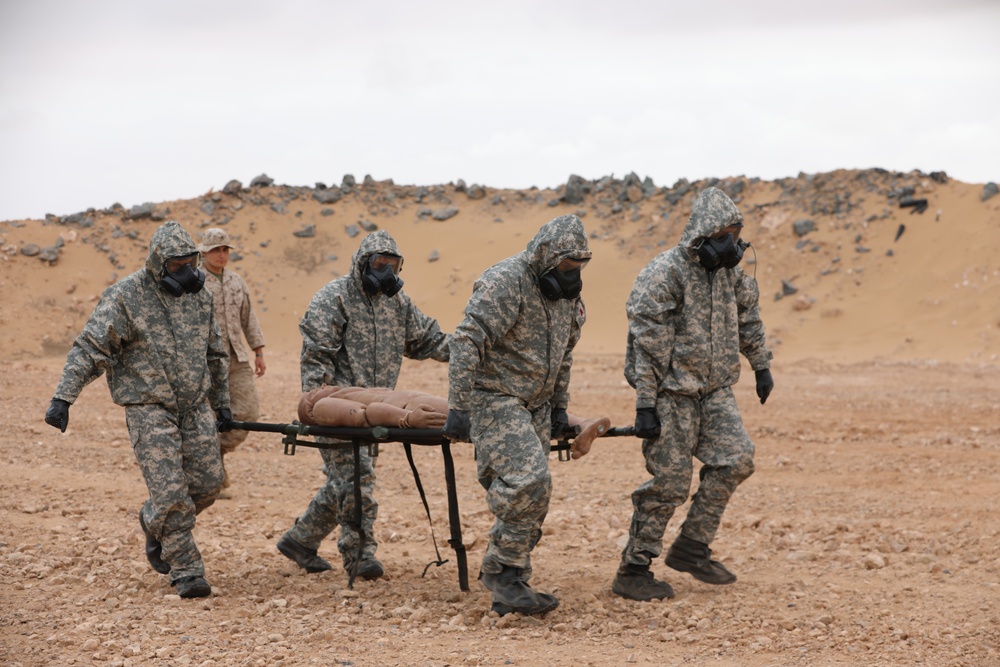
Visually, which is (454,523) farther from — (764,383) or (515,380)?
(764,383)

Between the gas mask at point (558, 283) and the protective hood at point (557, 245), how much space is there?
4 cm

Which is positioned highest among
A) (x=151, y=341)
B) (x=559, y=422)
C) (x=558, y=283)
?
(x=558, y=283)

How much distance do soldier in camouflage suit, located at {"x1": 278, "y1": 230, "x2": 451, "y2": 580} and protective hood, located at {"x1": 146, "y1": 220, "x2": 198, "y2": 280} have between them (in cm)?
84

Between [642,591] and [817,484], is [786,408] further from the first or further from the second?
[642,591]

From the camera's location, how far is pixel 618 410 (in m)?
15.9

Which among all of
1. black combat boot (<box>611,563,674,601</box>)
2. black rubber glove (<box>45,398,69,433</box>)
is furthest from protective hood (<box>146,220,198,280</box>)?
black combat boot (<box>611,563,674,601</box>)

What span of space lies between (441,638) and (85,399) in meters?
11.7

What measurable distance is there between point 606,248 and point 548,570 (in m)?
30.5

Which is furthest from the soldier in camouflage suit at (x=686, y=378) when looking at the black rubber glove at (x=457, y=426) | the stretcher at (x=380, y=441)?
the black rubber glove at (x=457, y=426)

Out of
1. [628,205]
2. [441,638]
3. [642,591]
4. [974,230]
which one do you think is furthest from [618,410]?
[628,205]

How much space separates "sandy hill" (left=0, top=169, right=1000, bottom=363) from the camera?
92.4 feet

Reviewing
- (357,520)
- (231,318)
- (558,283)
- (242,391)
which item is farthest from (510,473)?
(231,318)

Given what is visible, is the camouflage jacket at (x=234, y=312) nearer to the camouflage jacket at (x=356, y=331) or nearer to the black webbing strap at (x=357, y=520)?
the camouflage jacket at (x=356, y=331)

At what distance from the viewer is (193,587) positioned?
6.53 metres
